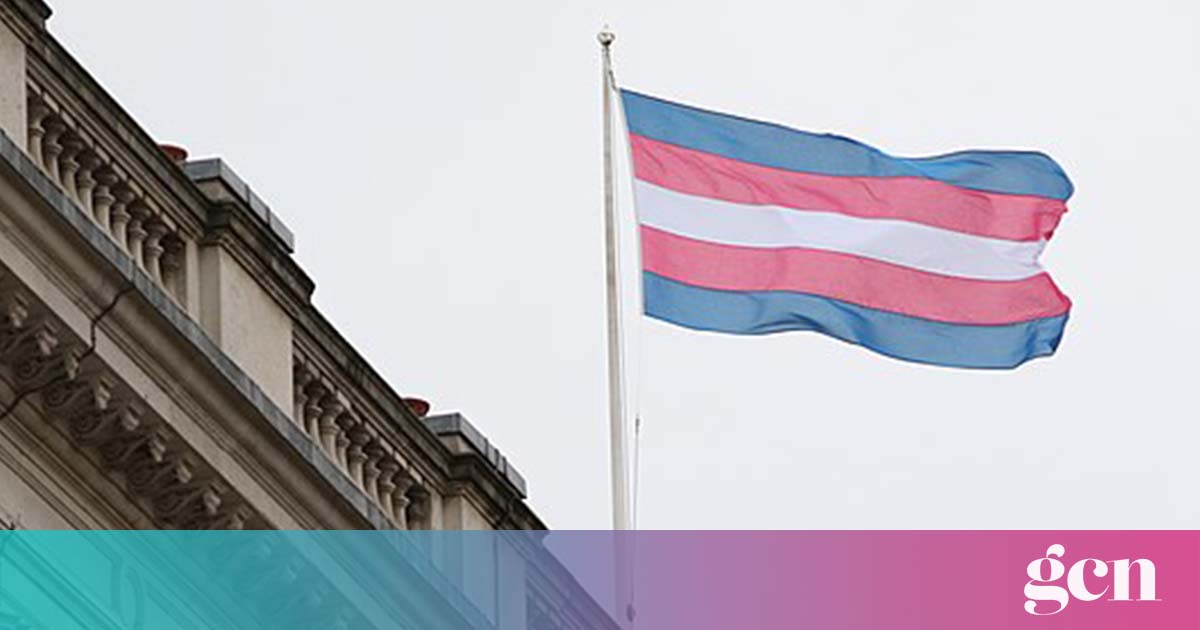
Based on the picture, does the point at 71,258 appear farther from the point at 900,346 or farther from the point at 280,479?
the point at 900,346

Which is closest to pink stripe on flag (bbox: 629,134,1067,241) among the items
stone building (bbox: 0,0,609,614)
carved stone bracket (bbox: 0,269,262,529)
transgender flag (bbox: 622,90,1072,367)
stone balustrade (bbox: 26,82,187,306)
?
transgender flag (bbox: 622,90,1072,367)

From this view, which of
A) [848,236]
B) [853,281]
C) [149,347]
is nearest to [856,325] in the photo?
[853,281]

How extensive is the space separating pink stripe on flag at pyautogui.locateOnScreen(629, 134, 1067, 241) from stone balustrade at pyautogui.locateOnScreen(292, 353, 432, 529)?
3.91 metres

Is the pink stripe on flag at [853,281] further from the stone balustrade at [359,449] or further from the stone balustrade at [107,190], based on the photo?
the stone balustrade at [107,190]

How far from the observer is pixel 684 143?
2858cm

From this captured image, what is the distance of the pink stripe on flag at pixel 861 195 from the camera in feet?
93.5

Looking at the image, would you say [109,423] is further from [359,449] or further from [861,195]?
[861,195]

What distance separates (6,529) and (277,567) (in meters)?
2.52

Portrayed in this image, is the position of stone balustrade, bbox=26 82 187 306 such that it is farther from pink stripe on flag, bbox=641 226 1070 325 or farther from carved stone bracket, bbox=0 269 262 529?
pink stripe on flag, bbox=641 226 1070 325

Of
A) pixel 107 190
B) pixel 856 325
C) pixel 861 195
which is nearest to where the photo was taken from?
pixel 107 190

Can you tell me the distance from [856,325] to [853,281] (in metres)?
0.36

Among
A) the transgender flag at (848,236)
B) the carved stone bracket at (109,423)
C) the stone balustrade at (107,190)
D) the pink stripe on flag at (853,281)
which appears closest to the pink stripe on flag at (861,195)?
the transgender flag at (848,236)

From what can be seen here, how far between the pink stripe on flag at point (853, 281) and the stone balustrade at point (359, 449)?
321 centimetres

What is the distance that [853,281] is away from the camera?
2883 centimetres
